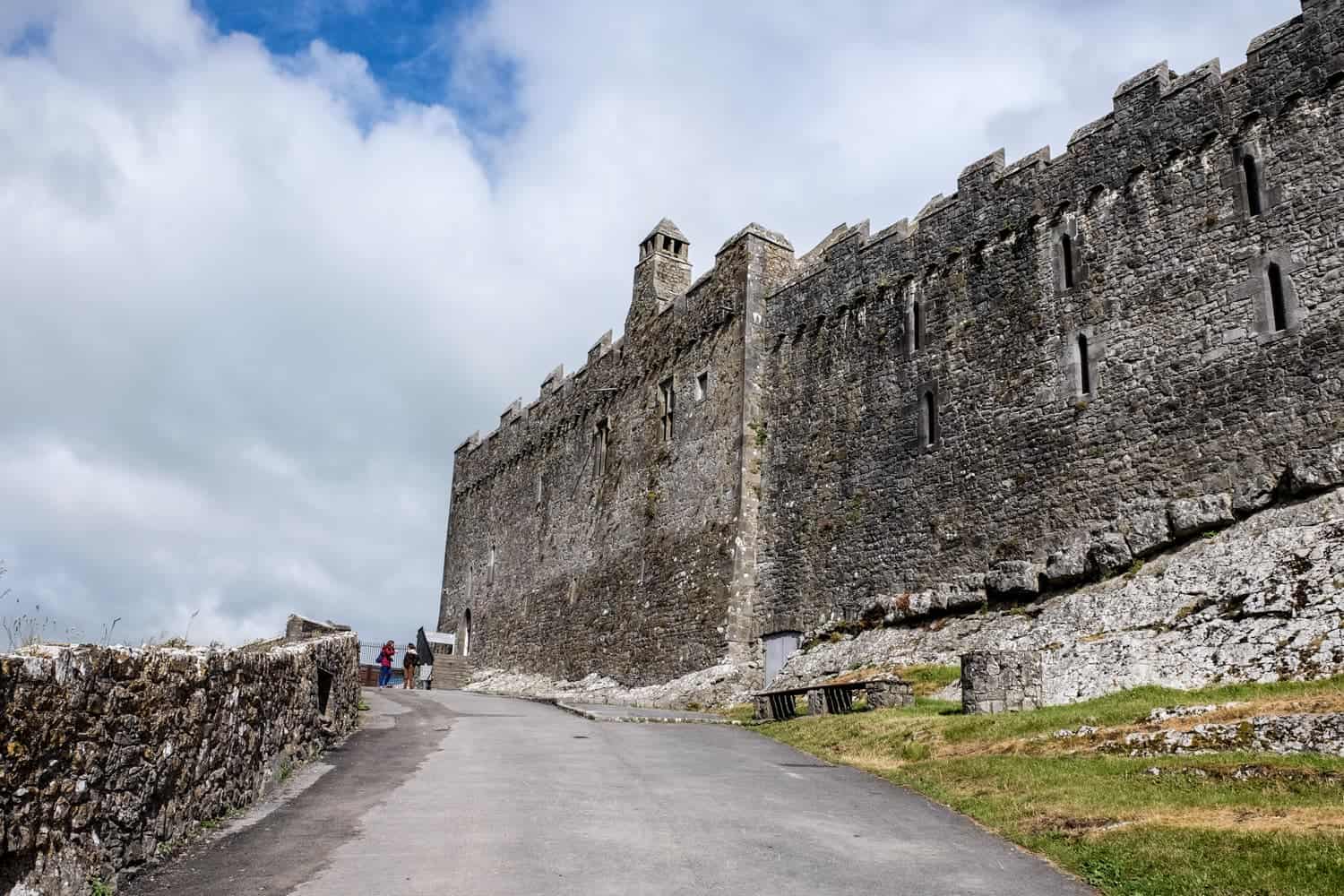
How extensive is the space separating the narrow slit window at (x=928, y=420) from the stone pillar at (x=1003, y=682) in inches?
325

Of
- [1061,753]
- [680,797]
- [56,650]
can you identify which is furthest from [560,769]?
[56,650]

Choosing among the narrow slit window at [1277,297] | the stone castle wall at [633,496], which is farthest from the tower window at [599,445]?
the narrow slit window at [1277,297]

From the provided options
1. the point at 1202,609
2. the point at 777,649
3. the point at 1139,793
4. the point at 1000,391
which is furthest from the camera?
the point at 777,649

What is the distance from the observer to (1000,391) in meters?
Result: 20.9

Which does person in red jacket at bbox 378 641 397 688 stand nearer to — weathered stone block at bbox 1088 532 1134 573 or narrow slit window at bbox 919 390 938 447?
narrow slit window at bbox 919 390 938 447

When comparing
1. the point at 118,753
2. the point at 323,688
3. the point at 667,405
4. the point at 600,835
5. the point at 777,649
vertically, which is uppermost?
the point at 667,405

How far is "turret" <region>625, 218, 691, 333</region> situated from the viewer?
112 ft

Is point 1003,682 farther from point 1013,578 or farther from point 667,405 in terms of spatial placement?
point 667,405

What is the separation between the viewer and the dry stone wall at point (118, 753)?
19.3 ft

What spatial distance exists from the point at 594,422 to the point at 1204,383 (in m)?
22.0

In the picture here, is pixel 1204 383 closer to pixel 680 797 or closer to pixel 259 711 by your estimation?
pixel 680 797

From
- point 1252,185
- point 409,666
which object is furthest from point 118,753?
point 409,666

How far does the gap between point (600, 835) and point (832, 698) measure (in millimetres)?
9932

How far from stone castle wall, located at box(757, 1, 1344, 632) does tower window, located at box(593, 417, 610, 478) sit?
1023cm
